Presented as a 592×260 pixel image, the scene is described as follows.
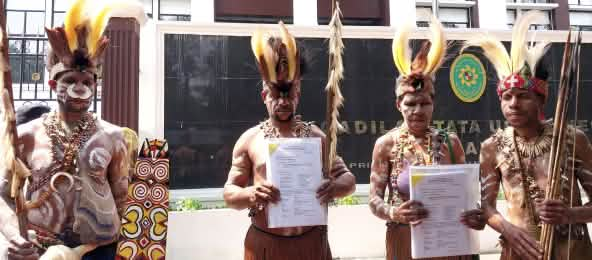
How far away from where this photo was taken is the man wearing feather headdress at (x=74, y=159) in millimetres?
2455

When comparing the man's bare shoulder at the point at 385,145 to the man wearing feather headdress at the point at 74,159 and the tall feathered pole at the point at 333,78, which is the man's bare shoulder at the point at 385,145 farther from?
the man wearing feather headdress at the point at 74,159

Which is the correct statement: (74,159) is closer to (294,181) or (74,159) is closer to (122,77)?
(294,181)

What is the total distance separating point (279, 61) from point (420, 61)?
0.83 m

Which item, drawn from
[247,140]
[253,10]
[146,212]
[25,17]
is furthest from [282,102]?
[253,10]

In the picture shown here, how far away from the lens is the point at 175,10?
1423 centimetres

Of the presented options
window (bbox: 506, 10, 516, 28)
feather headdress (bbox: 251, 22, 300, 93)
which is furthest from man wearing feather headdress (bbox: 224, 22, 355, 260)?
window (bbox: 506, 10, 516, 28)

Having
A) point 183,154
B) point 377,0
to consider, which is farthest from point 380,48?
point 377,0

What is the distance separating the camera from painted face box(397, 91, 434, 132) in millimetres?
2789

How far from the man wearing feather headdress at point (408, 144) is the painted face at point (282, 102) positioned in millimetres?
578

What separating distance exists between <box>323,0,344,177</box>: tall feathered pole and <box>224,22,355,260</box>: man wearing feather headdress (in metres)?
0.21

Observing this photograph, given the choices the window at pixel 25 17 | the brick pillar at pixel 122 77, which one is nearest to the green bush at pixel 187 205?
the brick pillar at pixel 122 77

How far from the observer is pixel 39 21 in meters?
11.2

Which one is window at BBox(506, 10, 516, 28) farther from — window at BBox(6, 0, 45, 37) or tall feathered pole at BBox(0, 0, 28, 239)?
tall feathered pole at BBox(0, 0, 28, 239)

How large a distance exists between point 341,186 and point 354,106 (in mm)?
5531
